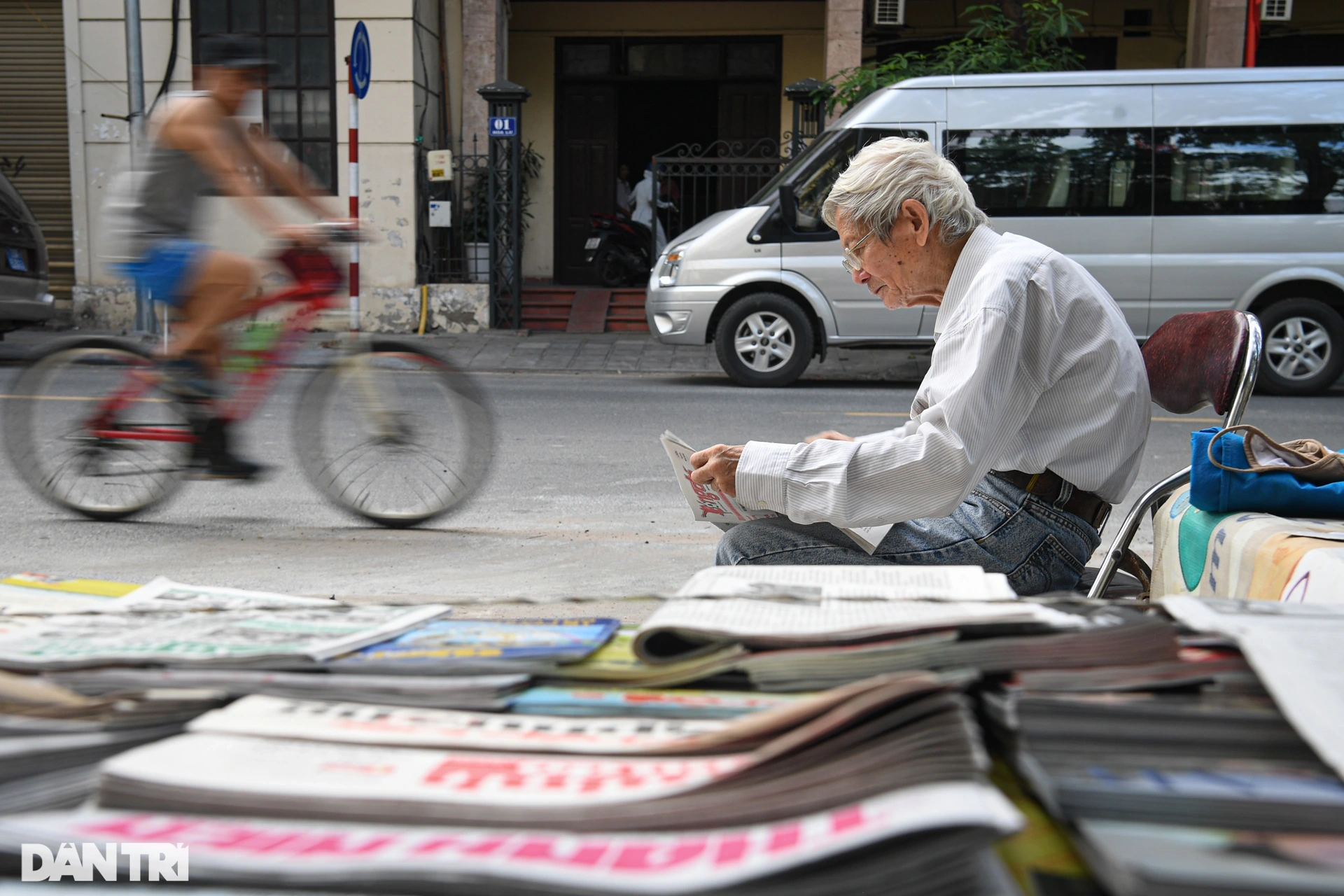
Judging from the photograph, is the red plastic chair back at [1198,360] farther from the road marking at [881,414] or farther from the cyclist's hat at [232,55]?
the road marking at [881,414]

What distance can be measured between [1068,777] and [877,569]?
0.67 m

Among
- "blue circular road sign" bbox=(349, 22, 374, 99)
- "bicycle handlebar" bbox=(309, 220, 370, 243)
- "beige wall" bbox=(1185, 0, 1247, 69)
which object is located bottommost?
"bicycle handlebar" bbox=(309, 220, 370, 243)

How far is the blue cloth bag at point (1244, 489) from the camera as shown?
223 cm

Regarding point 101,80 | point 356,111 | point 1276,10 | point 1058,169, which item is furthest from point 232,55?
→ point 1276,10

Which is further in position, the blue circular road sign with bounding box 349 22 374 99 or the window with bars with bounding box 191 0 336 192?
the window with bars with bounding box 191 0 336 192

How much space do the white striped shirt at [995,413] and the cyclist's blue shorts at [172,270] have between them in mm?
3084

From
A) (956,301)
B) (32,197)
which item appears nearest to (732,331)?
(956,301)

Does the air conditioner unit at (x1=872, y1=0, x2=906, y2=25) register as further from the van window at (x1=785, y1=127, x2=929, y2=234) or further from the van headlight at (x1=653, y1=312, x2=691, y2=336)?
the van headlight at (x1=653, y1=312, x2=691, y2=336)

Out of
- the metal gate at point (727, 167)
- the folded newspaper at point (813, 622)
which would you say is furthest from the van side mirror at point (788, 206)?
the folded newspaper at point (813, 622)

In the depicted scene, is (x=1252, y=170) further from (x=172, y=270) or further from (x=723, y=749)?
(x=723, y=749)

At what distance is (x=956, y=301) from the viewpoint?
2312mm

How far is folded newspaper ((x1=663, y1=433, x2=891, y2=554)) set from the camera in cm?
226

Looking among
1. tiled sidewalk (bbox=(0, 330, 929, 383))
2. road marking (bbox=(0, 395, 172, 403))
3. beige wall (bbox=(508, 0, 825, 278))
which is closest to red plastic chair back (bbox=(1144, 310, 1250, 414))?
road marking (bbox=(0, 395, 172, 403))

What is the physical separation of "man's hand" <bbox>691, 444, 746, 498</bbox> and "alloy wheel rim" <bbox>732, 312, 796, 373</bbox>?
755cm
